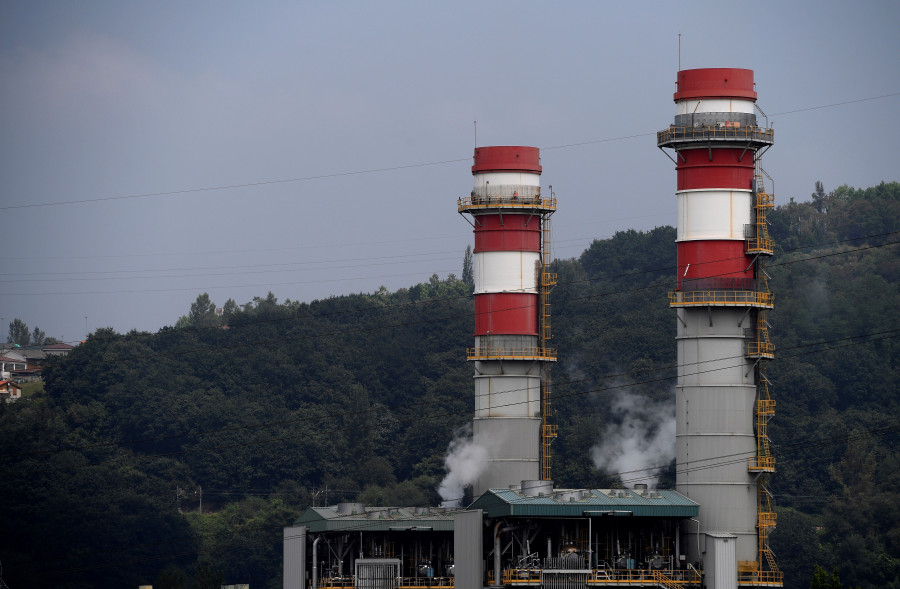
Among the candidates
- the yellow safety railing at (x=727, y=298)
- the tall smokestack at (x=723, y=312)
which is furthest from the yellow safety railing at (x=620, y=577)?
the yellow safety railing at (x=727, y=298)

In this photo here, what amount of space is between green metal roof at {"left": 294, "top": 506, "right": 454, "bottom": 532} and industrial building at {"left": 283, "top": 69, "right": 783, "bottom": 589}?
0.11m

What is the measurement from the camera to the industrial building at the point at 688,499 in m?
93.9

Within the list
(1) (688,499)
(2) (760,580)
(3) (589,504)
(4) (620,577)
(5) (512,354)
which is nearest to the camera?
(4) (620,577)

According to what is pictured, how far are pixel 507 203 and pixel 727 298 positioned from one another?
20.0 meters

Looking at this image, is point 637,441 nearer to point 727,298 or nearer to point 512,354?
point 512,354

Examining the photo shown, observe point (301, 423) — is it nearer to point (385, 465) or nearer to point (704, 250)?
point (385, 465)

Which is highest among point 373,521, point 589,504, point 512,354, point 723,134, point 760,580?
point 723,134

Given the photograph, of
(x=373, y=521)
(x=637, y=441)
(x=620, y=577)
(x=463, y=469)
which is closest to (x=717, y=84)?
(x=620, y=577)

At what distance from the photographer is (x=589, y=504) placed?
9381cm

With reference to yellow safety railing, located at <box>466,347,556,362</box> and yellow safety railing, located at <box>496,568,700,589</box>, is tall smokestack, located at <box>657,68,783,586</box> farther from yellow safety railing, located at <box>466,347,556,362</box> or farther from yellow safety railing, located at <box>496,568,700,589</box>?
yellow safety railing, located at <box>466,347,556,362</box>

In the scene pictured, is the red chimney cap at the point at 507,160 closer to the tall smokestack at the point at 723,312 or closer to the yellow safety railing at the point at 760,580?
the tall smokestack at the point at 723,312

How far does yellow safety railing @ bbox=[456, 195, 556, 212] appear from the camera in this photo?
113 metres

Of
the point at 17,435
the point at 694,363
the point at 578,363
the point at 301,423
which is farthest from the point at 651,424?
the point at 694,363

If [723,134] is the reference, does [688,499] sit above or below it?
below
